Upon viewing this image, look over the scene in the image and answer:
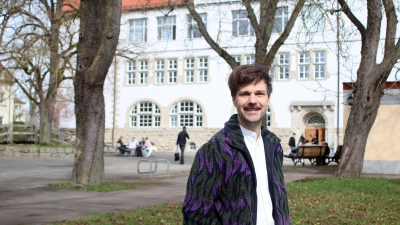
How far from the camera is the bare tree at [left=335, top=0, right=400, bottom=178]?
573 inches

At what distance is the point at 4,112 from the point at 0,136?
50160mm

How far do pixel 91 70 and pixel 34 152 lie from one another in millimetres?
16542

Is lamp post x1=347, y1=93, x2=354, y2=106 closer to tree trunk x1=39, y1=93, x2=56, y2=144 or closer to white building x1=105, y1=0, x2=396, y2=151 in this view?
tree trunk x1=39, y1=93, x2=56, y2=144

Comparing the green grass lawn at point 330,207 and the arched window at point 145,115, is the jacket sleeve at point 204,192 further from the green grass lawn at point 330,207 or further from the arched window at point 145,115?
the arched window at point 145,115

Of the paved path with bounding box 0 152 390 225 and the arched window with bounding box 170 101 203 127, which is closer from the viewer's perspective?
the paved path with bounding box 0 152 390 225

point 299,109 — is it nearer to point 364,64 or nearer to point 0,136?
point 0,136

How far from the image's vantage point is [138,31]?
49438mm

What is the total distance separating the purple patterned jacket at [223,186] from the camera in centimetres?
285

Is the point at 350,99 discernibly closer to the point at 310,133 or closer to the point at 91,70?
the point at 91,70

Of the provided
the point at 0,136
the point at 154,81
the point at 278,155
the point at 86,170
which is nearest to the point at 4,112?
the point at 154,81

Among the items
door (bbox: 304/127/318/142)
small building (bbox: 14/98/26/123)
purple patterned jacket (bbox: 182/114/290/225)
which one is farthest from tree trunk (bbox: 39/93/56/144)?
small building (bbox: 14/98/26/123)

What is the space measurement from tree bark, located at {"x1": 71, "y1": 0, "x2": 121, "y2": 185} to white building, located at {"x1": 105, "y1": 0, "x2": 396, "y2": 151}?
93.5 feet

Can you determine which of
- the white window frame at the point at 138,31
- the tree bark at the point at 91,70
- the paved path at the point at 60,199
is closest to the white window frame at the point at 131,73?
the white window frame at the point at 138,31

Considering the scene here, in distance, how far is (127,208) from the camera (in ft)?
31.5
